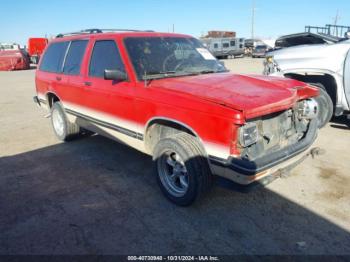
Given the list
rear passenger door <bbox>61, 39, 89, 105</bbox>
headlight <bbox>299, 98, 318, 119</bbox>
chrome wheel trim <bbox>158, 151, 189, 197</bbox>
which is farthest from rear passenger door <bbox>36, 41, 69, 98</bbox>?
headlight <bbox>299, 98, 318, 119</bbox>

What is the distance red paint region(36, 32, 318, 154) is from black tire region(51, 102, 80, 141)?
113cm

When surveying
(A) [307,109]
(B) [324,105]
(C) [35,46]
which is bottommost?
(B) [324,105]

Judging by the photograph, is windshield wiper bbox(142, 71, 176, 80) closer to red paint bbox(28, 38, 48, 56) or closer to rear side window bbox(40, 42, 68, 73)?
rear side window bbox(40, 42, 68, 73)

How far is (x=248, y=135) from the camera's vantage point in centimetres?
293

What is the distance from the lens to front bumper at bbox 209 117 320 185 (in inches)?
110

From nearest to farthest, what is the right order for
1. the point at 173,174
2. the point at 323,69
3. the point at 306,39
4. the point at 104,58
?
the point at 173,174, the point at 104,58, the point at 323,69, the point at 306,39

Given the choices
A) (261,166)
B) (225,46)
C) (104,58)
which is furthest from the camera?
(225,46)

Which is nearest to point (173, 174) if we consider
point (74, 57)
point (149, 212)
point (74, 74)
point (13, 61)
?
point (149, 212)

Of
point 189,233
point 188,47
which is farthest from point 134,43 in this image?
point 189,233

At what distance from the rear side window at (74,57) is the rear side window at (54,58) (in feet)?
0.80

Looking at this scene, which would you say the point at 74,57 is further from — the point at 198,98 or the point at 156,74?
the point at 198,98

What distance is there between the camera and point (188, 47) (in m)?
4.53

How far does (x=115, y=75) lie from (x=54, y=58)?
8.89ft

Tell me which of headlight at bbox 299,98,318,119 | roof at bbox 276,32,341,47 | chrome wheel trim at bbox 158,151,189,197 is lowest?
chrome wheel trim at bbox 158,151,189,197
